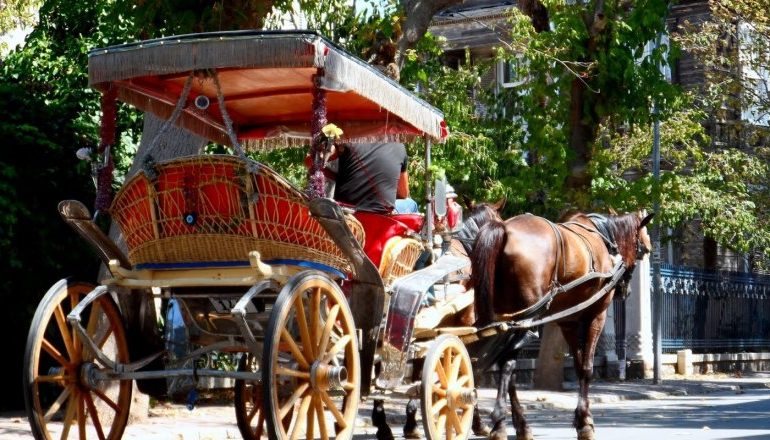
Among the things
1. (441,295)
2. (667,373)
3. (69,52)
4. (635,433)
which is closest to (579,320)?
(635,433)

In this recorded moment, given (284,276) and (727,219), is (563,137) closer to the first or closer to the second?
(727,219)

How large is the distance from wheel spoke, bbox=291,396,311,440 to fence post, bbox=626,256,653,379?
1481 cm

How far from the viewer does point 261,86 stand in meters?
8.88

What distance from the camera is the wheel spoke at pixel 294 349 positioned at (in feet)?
24.3

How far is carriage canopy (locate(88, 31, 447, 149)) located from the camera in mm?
7562

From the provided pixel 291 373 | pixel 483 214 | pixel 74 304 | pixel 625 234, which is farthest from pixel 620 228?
pixel 74 304

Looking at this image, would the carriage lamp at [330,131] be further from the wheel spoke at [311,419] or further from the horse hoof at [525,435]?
the horse hoof at [525,435]

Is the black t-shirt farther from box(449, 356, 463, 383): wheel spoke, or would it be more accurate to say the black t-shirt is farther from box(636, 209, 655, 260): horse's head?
box(636, 209, 655, 260): horse's head

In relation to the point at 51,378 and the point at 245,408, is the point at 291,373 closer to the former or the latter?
the point at 51,378

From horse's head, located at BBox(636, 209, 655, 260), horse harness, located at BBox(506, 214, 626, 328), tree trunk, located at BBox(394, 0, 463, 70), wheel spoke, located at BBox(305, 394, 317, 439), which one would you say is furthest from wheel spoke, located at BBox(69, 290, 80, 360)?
horse's head, located at BBox(636, 209, 655, 260)

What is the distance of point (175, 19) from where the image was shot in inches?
468

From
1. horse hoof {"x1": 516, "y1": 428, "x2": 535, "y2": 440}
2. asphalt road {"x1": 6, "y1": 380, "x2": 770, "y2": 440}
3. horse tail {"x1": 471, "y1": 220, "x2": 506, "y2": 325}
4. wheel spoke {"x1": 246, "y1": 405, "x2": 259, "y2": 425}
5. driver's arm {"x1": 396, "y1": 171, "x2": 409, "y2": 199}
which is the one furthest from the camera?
asphalt road {"x1": 6, "y1": 380, "x2": 770, "y2": 440}

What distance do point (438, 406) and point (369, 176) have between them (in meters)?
1.88

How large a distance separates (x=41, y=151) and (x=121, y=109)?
1198 millimetres
